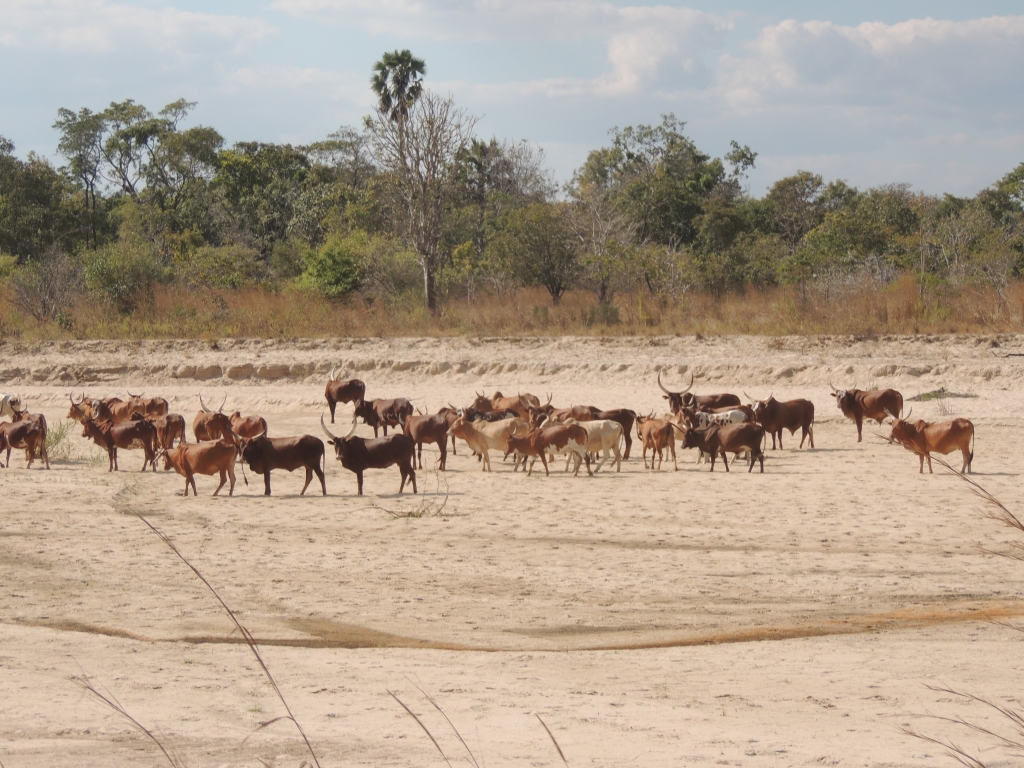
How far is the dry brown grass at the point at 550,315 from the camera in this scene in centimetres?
2580

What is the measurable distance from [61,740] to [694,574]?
5391 mm

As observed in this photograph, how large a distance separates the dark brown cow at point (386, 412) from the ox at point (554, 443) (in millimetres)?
3712

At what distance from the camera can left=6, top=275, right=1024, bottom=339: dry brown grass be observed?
1016 inches

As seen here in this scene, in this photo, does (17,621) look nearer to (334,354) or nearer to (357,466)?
(357,466)

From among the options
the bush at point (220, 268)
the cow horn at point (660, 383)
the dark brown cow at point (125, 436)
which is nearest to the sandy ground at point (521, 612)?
the dark brown cow at point (125, 436)

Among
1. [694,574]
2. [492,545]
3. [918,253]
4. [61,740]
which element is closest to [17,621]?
[61,740]

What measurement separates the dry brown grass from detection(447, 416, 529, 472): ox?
12.5 meters

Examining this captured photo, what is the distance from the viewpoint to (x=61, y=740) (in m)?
5.07

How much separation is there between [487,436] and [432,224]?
19.0m

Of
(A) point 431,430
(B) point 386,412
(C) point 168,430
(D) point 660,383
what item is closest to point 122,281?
(B) point 386,412

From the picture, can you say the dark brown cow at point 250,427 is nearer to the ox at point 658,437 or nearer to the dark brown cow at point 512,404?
the dark brown cow at point 512,404

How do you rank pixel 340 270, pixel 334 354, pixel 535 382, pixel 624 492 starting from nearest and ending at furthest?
pixel 624 492
pixel 535 382
pixel 334 354
pixel 340 270

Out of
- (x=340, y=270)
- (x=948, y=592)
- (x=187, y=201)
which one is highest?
(x=187, y=201)

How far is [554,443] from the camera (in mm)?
14070
